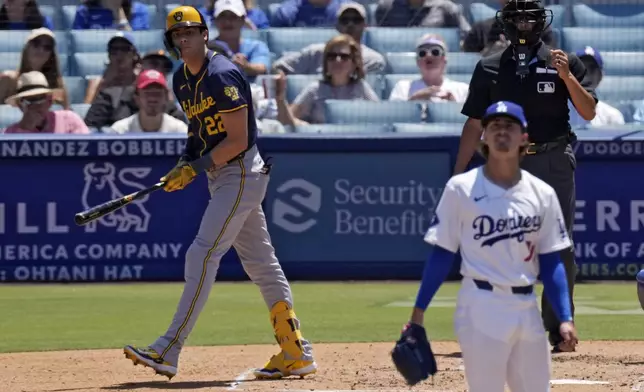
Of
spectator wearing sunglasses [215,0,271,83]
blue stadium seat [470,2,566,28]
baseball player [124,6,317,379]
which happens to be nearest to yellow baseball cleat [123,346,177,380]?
baseball player [124,6,317,379]

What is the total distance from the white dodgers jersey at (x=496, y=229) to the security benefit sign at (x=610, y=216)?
701cm

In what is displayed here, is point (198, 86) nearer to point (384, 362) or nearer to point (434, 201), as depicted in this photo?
point (384, 362)

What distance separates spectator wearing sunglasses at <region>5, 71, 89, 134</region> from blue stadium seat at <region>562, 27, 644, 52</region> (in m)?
5.28

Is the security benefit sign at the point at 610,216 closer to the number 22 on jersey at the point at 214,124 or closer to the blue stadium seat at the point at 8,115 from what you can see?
the blue stadium seat at the point at 8,115

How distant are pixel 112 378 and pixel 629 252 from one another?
6030 millimetres

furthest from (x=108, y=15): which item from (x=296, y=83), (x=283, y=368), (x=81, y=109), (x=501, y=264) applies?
A: (x=501, y=264)

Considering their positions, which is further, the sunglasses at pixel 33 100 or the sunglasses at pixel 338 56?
the sunglasses at pixel 338 56

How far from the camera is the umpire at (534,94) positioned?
733 centimetres

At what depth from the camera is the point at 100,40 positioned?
47.6 ft

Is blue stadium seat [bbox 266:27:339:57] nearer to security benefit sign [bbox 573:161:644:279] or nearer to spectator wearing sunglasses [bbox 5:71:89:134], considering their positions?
spectator wearing sunglasses [bbox 5:71:89:134]

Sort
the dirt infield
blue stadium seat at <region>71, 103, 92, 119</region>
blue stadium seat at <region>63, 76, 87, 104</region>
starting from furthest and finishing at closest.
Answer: blue stadium seat at <region>63, 76, 87, 104</region> → blue stadium seat at <region>71, 103, 92, 119</region> → the dirt infield

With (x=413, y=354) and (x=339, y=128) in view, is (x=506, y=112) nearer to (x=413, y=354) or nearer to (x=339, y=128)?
(x=413, y=354)

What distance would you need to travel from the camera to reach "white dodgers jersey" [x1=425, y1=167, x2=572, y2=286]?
15.5 feet

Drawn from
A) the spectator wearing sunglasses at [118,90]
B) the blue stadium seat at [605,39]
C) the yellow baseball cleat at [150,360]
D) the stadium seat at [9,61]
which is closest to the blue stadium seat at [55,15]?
the stadium seat at [9,61]
